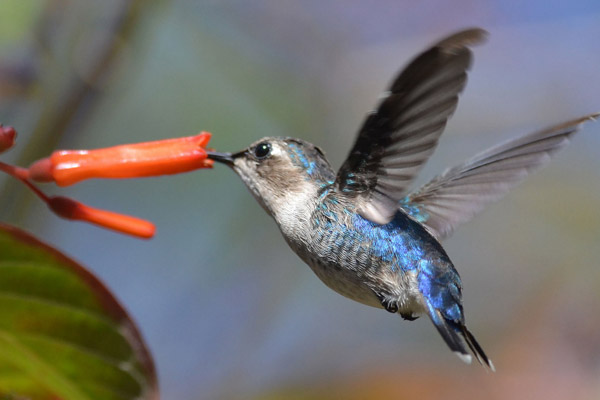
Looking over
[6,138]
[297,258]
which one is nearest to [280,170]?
[6,138]

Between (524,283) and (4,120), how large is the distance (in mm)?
3092

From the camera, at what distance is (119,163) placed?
1.81 m

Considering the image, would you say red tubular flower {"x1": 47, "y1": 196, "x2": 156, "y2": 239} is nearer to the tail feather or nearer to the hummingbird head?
the hummingbird head

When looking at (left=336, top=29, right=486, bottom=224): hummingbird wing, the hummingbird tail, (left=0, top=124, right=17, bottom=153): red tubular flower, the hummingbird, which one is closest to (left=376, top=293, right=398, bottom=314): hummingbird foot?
the hummingbird

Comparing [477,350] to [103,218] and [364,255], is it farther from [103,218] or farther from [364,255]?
[103,218]

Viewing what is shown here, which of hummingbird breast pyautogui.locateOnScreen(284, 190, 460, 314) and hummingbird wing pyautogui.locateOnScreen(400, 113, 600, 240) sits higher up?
hummingbird wing pyautogui.locateOnScreen(400, 113, 600, 240)

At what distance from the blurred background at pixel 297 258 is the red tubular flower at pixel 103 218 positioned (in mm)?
1396

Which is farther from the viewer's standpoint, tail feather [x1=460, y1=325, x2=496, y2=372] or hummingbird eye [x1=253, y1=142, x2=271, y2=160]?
hummingbird eye [x1=253, y1=142, x2=271, y2=160]

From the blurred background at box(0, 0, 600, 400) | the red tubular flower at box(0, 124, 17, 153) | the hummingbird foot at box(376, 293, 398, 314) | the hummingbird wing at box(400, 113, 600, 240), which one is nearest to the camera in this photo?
the red tubular flower at box(0, 124, 17, 153)

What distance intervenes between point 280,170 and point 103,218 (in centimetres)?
70

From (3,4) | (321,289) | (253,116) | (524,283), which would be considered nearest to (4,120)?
(3,4)

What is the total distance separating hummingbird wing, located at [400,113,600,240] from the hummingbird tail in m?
0.47

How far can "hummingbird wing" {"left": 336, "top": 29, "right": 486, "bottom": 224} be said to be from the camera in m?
1.69

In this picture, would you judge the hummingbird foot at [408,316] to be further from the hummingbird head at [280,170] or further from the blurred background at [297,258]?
the blurred background at [297,258]
